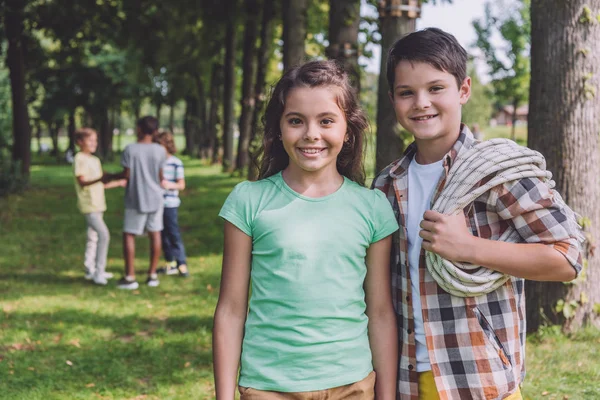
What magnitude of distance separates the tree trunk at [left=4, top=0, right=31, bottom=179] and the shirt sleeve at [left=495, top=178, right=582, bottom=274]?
18.1 metres

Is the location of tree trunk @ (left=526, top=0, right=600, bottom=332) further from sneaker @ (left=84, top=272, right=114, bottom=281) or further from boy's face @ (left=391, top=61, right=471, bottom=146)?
sneaker @ (left=84, top=272, right=114, bottom=281)

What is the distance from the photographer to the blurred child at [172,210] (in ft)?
29.2

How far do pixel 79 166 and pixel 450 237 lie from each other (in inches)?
284

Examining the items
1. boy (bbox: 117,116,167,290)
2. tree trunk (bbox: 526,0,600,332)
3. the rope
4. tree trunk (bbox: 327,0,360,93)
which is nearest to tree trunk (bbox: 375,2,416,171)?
tree trunk (bbox: 526,0,600,332)

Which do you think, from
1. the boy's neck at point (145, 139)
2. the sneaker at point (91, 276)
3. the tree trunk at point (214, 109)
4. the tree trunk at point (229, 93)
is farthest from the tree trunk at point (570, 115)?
the tree trunk at point (214, 109)

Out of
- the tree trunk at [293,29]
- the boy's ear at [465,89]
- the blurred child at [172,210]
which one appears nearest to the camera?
the boy's ear at [465,89]

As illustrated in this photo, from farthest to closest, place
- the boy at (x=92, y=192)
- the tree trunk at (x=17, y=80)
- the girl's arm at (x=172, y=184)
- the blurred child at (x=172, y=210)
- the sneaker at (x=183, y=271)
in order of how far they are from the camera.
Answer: the tree trunk at (x=17, y=80) < the sneaker at (x=183, y=271) < the blurred child at (x=172, y=210) < the girl's arm at (x=172, y=184) < the boy at (x=92, y=192)

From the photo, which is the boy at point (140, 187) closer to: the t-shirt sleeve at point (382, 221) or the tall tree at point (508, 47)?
the t-shirt sleeve at point (382, 221)

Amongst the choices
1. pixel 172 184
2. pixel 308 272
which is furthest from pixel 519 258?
pixel 172 184

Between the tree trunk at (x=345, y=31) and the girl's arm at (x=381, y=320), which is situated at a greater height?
the tree trunk at (x=345, y=31)

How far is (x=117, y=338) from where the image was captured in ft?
21.2

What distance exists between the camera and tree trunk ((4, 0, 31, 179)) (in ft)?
59.4

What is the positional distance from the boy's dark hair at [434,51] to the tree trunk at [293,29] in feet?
26.2

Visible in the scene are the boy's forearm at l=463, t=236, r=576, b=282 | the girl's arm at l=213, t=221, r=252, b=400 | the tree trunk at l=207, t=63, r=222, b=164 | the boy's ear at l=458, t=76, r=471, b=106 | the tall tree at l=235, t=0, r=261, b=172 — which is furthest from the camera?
the tree trunk at l=207, t=63, r=222, b=164
